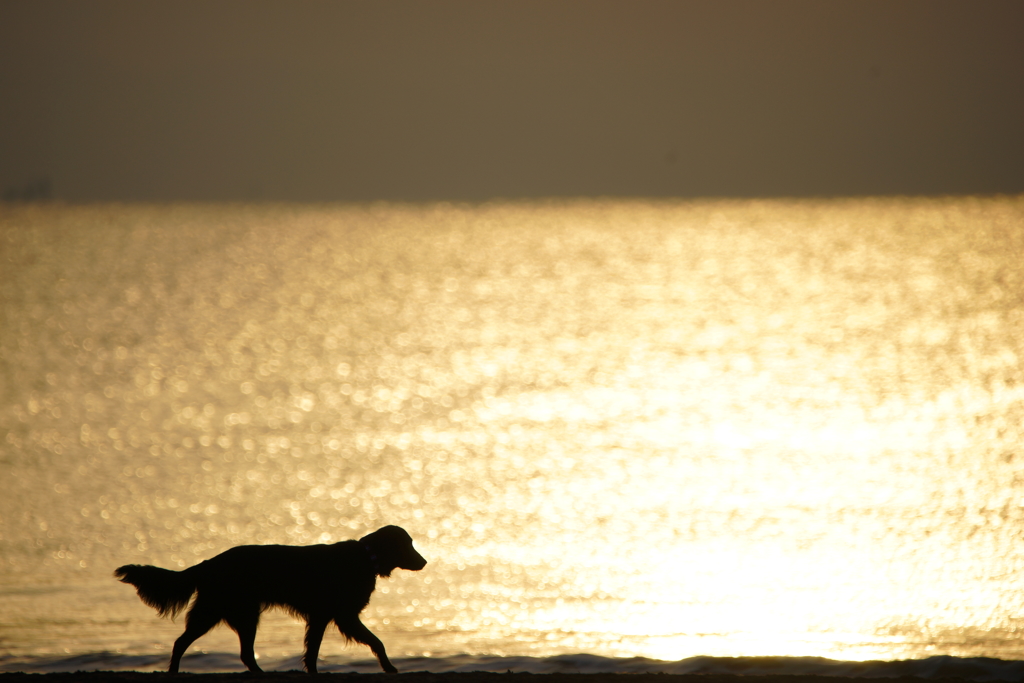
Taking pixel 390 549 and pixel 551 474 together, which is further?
pixel 551 474

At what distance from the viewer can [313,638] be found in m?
10.9

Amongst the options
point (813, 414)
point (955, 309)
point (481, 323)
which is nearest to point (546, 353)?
point (481, 323)

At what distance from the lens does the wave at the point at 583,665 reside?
40.2 ft

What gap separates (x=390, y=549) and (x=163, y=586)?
1909 millimetres

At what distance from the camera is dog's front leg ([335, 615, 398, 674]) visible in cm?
1070

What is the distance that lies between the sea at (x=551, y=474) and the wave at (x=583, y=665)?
5 cm

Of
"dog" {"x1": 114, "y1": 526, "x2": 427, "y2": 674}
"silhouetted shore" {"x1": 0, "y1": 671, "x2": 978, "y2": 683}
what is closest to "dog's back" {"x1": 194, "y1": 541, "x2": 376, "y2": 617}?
"dog" {"x1": 114, "y1": 526, "x2": 427, "y2": 674}

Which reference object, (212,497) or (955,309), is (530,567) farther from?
(955,309)

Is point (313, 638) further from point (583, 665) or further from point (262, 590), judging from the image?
point (583, 665)

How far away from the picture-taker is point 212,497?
27.1 metres

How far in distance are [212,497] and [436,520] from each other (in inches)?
217

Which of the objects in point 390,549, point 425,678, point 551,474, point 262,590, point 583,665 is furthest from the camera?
point 551,474

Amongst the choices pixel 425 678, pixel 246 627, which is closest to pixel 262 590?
pixel 246 627

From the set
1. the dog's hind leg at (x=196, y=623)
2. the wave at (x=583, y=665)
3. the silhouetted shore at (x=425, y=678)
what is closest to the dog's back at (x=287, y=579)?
the dog's hind leg at (x=196, y=623)
